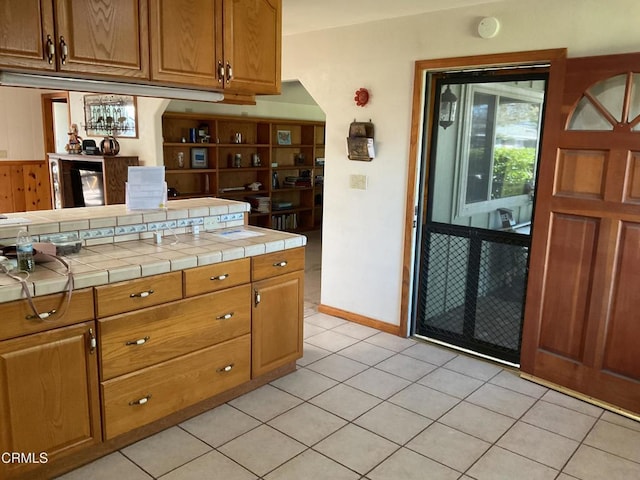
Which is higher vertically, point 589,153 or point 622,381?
point 589,153

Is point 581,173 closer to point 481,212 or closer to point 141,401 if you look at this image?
point 481,212

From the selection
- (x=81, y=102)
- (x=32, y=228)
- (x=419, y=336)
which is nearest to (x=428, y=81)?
(x=419, y=336)

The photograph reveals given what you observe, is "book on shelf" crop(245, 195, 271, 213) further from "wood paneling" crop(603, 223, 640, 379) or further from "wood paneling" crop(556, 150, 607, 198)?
"wood paneling" crop(603, 223, 640, 379)

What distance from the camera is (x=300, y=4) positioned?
3.35 metres

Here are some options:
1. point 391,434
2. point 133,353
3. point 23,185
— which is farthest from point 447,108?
point 23,185

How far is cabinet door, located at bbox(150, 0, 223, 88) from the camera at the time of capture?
8.62 feet

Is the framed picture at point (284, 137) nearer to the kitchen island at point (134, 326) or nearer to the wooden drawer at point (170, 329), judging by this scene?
the kitchen island at point (134, 326)

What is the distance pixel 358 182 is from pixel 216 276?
1706 mm

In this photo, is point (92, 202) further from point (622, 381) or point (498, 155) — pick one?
point (622, 381)

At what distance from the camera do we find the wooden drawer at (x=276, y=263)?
9.59ft

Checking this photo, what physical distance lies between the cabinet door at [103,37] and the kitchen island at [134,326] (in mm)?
788

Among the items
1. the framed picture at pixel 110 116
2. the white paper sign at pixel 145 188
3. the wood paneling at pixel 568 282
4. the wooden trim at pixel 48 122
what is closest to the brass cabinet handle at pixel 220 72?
the white paper sign at pixel 145 188

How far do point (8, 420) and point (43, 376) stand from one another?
0.19 meters

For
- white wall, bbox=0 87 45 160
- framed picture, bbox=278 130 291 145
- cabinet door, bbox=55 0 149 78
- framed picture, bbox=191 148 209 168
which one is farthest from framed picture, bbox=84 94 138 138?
cabinet door, bbox=55 0 149 78
